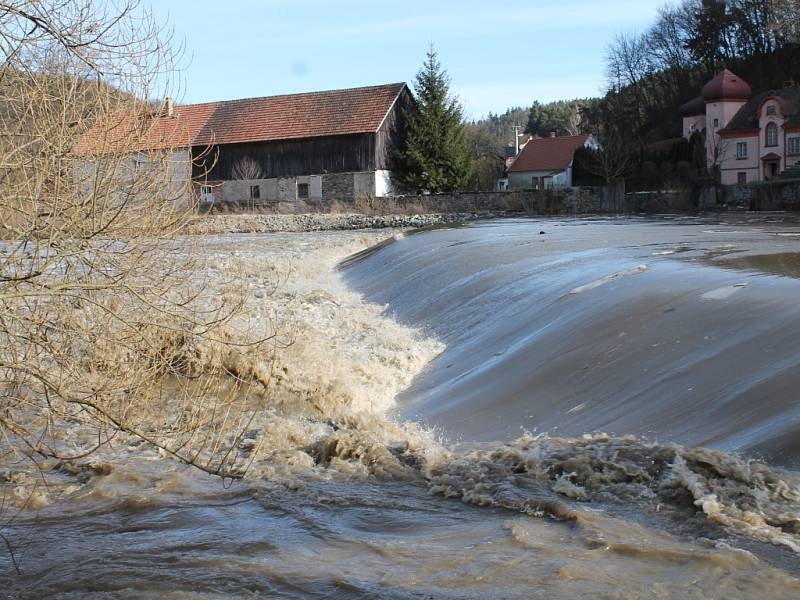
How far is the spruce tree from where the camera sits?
161 feet

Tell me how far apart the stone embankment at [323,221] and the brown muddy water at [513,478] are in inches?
1125

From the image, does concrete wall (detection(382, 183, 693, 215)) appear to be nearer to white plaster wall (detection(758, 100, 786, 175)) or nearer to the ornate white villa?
the ornate white villa

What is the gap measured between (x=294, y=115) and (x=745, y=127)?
88.4 feet

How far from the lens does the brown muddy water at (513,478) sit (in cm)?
547

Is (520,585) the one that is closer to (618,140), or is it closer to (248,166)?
(248,166)

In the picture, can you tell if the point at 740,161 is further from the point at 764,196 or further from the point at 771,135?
the point at 764,196

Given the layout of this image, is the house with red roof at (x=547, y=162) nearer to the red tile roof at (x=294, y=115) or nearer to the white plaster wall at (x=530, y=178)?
the white plaster wall at (x=530, y=178)

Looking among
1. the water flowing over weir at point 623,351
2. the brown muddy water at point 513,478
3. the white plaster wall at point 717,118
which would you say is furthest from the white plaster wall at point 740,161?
the brown muddy water at point 513,478

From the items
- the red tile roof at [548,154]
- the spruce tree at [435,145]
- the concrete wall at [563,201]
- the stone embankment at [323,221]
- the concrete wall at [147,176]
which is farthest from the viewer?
the red tile roof at [548,154]

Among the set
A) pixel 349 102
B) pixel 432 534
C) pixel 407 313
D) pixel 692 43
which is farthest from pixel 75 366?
pixel 692 43

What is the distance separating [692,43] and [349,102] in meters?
32.3

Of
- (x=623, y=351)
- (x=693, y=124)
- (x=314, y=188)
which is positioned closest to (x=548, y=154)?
(x=693, y=124)

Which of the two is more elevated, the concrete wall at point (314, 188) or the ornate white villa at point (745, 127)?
the ornate white villa at point (745, 127)

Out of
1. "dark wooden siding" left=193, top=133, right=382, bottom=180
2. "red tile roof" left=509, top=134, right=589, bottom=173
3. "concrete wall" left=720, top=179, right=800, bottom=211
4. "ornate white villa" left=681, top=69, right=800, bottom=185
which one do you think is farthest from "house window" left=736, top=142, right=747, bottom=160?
"dark wooden siding" left=193, top=133, right=382, bottom=180
